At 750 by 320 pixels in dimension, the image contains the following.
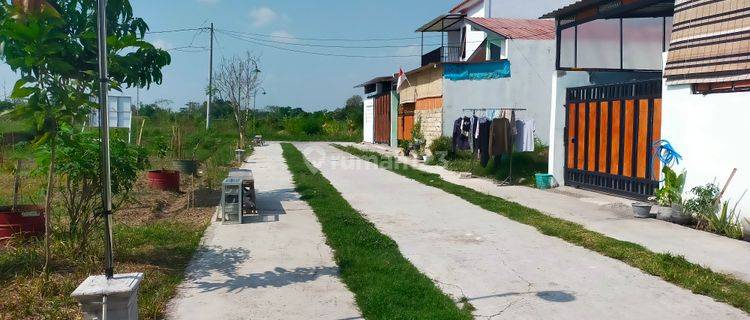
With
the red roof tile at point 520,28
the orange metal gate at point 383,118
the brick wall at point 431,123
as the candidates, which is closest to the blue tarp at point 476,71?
the red roof tile at point 520,28

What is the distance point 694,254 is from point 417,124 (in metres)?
16.7

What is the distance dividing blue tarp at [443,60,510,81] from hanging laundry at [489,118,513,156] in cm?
585

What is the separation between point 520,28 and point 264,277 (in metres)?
17.5

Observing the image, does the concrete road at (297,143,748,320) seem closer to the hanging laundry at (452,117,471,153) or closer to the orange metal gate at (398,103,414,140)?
the hanging laundry at (452,117,471,153)

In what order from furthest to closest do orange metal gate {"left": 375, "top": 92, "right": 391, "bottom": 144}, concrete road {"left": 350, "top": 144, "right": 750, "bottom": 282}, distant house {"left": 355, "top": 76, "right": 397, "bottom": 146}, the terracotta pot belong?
orange metal gate {"left": 375, "top": 92, "right": 391, "bottom": 144} < distant house {"left": 355, "top": 76, "right": 397, "bottom": 146} < the terracotta pot < concrete road {"left": 350, "top": 144, "right": 750, "bottom": 282}

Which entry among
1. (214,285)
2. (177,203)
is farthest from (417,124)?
(214,285)

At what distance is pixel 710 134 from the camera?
8.78m

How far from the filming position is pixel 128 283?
4102 millimetres

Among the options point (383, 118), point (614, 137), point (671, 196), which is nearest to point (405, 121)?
point (383, 118)

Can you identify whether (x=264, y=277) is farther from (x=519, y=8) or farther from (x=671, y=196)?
(x=519, y=8)

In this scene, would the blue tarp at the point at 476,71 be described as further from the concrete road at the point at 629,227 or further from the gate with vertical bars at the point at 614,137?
the concrete road at the point at 629,227

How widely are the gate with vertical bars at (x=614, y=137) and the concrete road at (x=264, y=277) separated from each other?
19.7 feet

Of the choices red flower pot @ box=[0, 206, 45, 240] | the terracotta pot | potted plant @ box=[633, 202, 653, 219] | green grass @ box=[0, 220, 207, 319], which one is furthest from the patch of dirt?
potted plant @ box=[633, 202, 653, 219]

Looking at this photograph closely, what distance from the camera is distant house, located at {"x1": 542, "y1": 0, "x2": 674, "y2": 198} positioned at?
37.3ft
